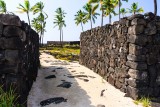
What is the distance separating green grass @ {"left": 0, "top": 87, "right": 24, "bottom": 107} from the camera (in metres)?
6.27

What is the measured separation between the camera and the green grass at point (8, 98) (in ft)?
20.6

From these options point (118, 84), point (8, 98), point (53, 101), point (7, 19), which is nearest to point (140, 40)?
point (118, 84)

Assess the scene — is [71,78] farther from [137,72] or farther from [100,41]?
[137,72]

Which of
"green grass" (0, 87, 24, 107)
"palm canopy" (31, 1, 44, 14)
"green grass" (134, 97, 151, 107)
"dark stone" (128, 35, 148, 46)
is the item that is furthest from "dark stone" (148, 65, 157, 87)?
"palm canopy" (31, 1, 44, 14)

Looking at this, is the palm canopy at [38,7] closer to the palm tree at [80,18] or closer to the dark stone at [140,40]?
the palm tree at [80,18]

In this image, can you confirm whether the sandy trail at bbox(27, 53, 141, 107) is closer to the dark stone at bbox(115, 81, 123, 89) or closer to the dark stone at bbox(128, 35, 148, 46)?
the dark stone at bbox(115, 81, 123, 89)

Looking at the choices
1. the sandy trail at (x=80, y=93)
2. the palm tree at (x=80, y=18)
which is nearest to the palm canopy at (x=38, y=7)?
the palm tree at (x=80, y=18)

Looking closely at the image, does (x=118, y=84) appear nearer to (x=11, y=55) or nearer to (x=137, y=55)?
(x=137, y=55)

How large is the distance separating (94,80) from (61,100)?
12.6 feet

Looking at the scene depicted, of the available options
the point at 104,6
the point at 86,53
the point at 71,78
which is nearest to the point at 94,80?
the point at 71,78

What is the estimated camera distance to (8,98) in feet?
21.0

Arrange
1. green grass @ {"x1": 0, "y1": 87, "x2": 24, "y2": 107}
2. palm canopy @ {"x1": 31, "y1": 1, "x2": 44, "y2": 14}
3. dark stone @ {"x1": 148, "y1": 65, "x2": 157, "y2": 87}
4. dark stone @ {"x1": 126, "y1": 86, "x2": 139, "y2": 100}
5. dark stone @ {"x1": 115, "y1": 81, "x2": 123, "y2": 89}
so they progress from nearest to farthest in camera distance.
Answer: green grass @ {"x1": 0, "y1": 87, "x2": 24, "y2": 107} → dark stone @ {"x1": 126, "y1": 86, "x2": 139, "y2": 100} → dark stone @ {"x1": 148, "y1": 65, "x2": 157, "y2": 87} → dark stone @ {"x1": 115, "y1": 81, "x2": 123, "y2": 89} → palm canopy @ {"x1": 31, "y1": 1, "x2": 44, "y2": 14}

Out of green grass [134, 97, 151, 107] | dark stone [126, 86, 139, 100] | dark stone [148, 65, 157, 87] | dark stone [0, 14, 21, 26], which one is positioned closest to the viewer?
dark stone [0, 14, 21, 26]

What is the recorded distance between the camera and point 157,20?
8.92 metres
